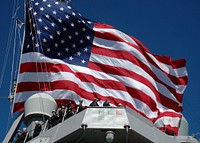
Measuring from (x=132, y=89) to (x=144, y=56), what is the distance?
2.91 metres

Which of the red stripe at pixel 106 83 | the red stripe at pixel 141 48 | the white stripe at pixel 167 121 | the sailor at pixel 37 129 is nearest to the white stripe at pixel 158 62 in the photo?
the red stripe at pixel 141 48

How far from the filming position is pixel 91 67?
2511 cm

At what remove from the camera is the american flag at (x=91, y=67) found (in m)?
23.7

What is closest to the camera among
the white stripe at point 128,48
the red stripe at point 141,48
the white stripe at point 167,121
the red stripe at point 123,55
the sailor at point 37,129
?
the sailor at point 37,129

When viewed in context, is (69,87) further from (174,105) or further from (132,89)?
(174,105)

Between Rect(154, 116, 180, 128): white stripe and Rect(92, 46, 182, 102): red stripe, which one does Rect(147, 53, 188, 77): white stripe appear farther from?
Rect(154, 116, 180, 128): white stripe

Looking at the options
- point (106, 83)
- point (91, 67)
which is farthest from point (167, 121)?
point (91, 67)

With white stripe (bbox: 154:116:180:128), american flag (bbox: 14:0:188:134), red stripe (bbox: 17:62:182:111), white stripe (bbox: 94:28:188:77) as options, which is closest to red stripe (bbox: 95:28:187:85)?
american flag (bbox: 14:0:188:134)

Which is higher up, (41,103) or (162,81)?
(162,81)

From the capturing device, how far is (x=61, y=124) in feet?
58.1

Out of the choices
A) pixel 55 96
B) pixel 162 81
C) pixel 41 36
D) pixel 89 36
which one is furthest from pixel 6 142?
pixel 162 81

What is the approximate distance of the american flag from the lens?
23672 mm

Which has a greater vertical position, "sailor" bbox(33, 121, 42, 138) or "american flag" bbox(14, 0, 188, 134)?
"american flag" bbox(14, 0, 188, 134)

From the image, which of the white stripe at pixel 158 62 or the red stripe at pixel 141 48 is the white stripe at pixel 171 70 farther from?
the red stripe at pixel 141 48
